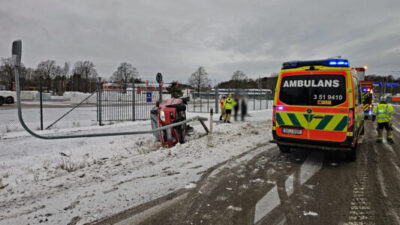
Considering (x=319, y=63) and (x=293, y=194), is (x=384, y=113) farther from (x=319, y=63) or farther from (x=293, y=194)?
(x=293, y=194)

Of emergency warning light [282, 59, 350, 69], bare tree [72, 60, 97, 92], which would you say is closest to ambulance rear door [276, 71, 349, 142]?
emergency warning light [282, 59, 350, 69]

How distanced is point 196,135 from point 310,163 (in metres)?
4.73

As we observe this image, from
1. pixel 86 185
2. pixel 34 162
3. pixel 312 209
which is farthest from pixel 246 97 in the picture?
pixel 34 162

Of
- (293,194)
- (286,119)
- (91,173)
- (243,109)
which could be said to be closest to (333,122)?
(286,119)

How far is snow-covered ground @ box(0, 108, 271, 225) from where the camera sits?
342cm

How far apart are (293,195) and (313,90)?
108 inches

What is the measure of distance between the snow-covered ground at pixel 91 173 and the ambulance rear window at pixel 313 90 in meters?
1.11

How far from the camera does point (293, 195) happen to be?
12.7 ft

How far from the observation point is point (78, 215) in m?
3.20

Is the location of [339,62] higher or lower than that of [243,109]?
higher

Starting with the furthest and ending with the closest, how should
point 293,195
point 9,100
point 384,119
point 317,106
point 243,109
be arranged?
point 9,100 < point 384,119 < point 317,106 < point 293,195 < point 243,109

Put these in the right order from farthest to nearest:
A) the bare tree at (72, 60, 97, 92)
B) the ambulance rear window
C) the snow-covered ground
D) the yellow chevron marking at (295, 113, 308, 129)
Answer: the bare tree at (72, 60, 97, 92) → the yellow chevron marking at (295, 113, 308, 129) → the ambulance rear window → the snow-covered ground

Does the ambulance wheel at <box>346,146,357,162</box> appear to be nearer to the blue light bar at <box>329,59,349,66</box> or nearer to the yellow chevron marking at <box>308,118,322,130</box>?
the yellow chevron marking at <box>308,118,322,130</box>

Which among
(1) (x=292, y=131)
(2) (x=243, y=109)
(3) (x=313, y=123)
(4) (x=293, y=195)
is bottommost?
(4) (x=293, y=195)
